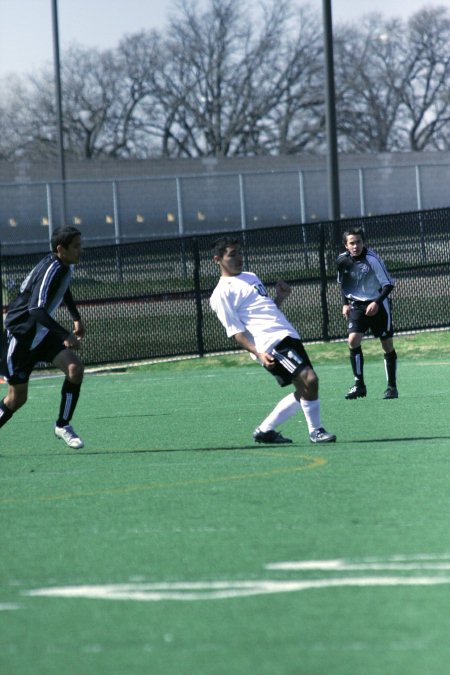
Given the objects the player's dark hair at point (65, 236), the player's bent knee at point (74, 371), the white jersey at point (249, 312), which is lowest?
the player's bent knee at point (74, 371)

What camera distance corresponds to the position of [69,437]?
37.0ft

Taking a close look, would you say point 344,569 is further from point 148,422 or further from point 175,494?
point 148,422

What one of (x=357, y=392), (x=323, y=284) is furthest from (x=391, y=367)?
(x=323, y=284)

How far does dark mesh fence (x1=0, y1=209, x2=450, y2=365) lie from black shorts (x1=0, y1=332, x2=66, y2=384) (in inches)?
414

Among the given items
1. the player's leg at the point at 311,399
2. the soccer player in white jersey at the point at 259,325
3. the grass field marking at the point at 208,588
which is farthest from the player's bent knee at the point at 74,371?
the grass field marking at the point at 208,588

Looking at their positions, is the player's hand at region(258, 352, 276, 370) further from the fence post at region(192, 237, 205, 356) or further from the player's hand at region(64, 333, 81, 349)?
the fence post at region(192, 237, 205, 356)

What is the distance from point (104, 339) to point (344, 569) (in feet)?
53.0

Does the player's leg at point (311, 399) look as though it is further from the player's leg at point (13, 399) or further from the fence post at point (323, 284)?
the fence post at point (323, 284)

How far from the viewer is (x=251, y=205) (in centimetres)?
4519

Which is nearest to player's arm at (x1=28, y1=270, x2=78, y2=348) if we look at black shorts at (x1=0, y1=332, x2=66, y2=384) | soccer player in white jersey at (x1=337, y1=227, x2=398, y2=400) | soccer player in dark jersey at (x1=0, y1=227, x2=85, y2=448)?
soccer player in dark jersey at (x1=0, y1=227, x2=85, y2=448)

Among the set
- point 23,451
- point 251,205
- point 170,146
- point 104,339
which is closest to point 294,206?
point 251,205

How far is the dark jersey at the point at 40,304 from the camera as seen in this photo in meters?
10.7

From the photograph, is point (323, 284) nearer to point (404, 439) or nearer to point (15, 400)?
point (404, 439)

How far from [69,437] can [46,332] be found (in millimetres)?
905
